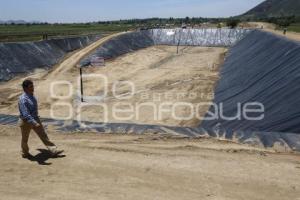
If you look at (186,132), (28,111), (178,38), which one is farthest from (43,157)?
(178,38)

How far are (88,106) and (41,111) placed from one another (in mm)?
2051

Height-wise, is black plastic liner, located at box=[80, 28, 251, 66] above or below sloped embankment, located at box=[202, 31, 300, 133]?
above

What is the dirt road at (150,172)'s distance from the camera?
641 cm

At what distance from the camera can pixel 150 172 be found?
734cm

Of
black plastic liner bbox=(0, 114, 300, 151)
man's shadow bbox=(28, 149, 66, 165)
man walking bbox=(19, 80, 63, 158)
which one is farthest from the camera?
black plastic liner bbox=(0, 114, 300, 151)

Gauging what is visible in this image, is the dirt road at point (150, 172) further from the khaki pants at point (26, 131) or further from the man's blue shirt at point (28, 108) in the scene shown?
the man's blue shirt at point (28, 108)

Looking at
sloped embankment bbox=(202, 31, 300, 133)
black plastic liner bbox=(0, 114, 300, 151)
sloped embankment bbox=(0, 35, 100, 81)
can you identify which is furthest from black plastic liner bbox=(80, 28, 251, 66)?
black plastic liner bbox=(0, 114, 300, 151)

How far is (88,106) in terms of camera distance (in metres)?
17.0

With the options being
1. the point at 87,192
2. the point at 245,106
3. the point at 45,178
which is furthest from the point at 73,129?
the point at 245,106

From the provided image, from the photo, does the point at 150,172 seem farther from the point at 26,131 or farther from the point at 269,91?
the point at 269,91

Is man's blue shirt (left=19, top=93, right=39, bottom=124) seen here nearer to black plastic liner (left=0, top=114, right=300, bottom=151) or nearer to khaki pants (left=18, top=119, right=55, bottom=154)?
khaki pants (left=18, top=119, right=55, bottom=154)

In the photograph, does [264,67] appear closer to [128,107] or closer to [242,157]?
[128,107]

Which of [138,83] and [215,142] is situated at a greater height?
[138,83]

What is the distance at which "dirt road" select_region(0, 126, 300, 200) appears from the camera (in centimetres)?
641
